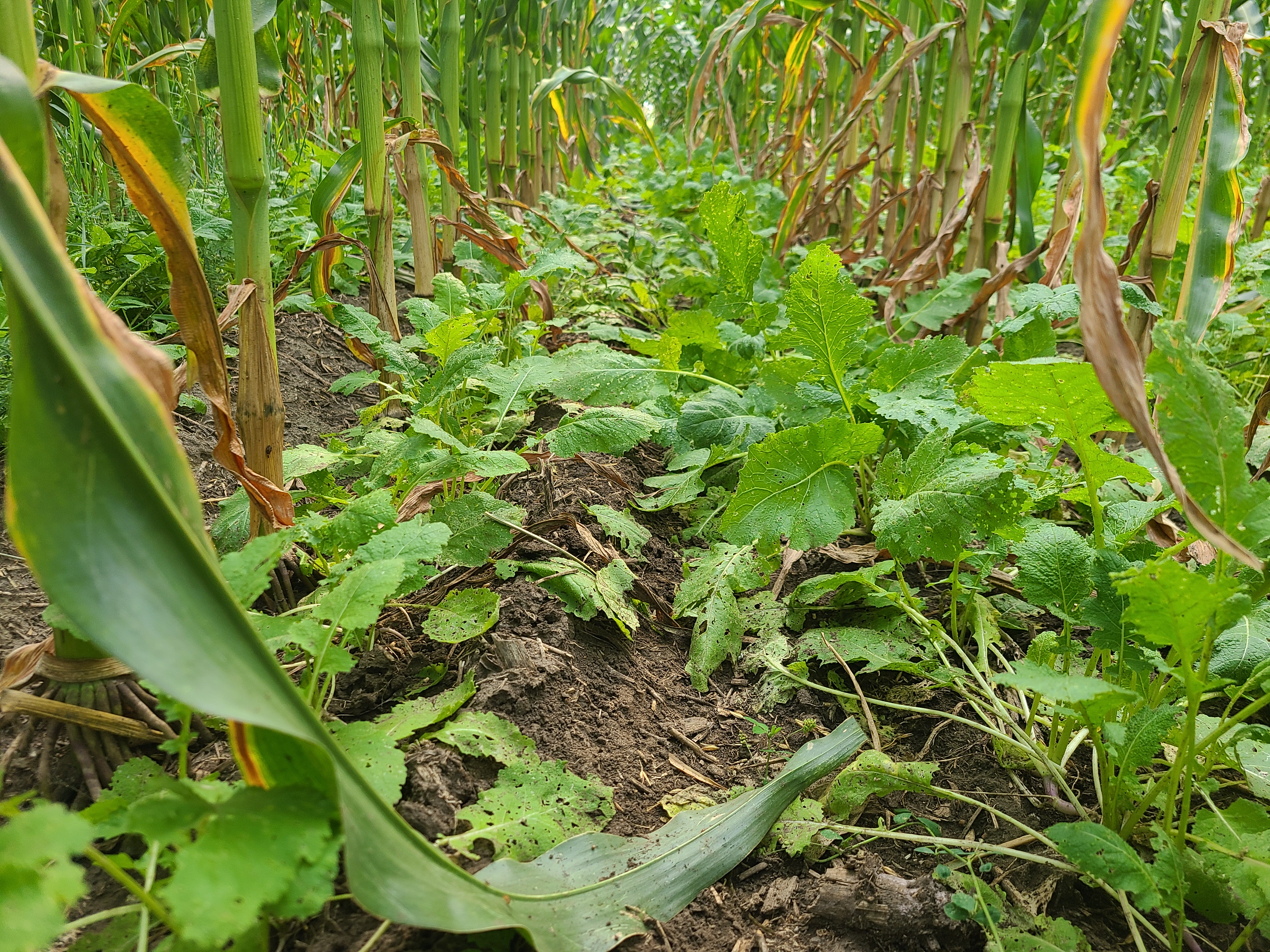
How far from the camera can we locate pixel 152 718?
0.94 m

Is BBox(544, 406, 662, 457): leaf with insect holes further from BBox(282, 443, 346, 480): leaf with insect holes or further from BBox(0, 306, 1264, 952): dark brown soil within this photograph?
BBox(282, 443, 346, 480): leaf with insect holes

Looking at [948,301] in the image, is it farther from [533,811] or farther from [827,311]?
[533,811]

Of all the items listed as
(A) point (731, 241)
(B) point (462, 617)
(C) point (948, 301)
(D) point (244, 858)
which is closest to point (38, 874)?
(D) point (244, 858)

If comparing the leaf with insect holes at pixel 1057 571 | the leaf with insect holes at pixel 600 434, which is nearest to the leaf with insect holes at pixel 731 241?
the leaf with insect holes at pixel 600 434

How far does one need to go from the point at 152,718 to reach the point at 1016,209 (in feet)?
7.48

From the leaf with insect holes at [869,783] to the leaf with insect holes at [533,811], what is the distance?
0.95 ft

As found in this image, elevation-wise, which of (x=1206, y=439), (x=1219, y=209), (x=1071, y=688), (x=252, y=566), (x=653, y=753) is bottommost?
(x=653, y=753)

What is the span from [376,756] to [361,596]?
0.16m

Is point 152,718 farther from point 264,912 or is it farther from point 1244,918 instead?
point 1244,918

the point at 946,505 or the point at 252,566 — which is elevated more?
the point at 252,566

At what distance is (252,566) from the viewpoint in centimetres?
76

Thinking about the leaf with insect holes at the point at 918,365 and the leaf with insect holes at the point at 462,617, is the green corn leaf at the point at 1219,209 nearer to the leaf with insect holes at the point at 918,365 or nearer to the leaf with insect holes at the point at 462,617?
the leaf with insect holes at the point at 918,365

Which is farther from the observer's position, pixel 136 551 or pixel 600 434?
pixel 600 434

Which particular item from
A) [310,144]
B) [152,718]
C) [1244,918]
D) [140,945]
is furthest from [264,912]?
[310,144]
